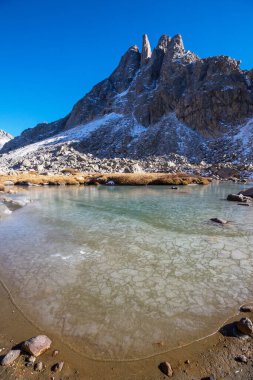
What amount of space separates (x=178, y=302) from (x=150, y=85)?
13476cm

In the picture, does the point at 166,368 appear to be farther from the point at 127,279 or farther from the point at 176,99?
the point at 176,99

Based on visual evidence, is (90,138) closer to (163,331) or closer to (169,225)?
(169,225)

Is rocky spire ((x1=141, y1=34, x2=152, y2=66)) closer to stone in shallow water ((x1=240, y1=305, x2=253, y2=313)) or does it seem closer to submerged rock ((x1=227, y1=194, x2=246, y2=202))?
submerged rock ((x1=227, y1=194, x2=246, y2=202))

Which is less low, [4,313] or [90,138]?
[90,138]

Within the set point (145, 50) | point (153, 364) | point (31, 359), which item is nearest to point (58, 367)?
point (31, 359)

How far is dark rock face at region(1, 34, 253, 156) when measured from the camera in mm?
90688

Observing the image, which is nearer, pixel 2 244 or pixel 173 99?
pixel 2 244

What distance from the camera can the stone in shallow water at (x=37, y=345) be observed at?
13.0ft

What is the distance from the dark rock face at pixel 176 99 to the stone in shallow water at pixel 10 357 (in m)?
84.1

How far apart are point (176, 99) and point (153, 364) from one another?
111108 mm

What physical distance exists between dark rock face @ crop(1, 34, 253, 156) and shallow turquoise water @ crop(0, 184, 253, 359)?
254ft

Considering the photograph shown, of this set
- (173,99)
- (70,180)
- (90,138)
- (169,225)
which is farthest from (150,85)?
(169,225)

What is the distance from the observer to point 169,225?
12.5 metres

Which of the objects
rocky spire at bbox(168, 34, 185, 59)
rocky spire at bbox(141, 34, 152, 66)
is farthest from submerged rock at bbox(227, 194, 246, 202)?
rocky spire at bbox(141, 34, 152, 66)
